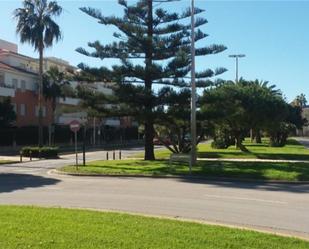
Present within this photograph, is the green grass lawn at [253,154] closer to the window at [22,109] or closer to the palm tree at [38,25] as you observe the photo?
the palm tree at [38,25]

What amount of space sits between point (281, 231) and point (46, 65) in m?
74.6

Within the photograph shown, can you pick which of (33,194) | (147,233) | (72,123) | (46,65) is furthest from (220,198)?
(46,65)

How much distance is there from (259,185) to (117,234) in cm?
1355

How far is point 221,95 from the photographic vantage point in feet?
114

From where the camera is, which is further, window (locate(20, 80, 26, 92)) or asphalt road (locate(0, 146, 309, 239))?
window (locate(20, 80, 26, 92))

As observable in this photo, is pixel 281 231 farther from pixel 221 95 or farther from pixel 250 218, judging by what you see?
pixel 221 95

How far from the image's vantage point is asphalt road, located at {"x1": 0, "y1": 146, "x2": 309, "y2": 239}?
41.5 feet

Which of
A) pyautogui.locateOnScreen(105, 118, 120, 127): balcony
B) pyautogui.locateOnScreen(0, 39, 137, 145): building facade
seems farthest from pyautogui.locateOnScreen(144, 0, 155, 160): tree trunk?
pyautogui.locateOnScreen(105, 118, 120, 127): balcony

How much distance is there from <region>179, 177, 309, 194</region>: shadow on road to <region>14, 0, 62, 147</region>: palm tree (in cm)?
2545

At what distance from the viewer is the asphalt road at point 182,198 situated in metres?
12.6

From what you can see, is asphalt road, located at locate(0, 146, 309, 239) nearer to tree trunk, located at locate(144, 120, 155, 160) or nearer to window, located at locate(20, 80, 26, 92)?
tree trunk, located at locate(144, 120, 155, 160)

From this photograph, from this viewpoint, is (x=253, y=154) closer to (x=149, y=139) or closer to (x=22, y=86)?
(x=149, y=139)

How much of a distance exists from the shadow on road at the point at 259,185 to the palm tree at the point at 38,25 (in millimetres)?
25448

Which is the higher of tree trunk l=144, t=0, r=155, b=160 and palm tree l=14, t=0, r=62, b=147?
palm tree l=14, t=0, r=62, b=147
